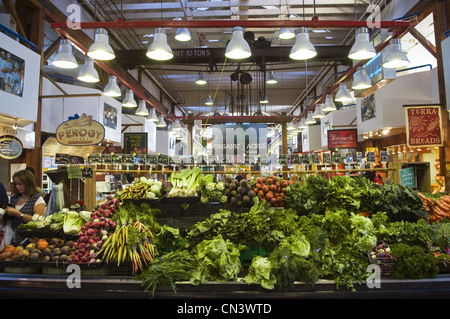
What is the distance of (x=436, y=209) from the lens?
3.79 m

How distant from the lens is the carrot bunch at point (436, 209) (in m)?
3.75

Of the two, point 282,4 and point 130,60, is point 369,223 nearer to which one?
point 282,4

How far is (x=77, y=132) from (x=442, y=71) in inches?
340

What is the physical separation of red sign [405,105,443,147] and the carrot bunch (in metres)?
3.16

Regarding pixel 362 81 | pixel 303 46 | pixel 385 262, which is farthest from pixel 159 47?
pixel 362 81

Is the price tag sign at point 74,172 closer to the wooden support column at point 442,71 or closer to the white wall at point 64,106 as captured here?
the white wall at point 64,106

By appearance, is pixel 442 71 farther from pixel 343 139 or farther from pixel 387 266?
pixel 387 266

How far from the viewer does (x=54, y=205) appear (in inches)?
174

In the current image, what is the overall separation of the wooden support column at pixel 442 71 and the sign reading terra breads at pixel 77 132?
25.9 feet

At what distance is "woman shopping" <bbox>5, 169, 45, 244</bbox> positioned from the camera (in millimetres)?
3688

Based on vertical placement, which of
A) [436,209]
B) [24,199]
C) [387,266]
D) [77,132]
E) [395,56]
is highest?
[395,56]

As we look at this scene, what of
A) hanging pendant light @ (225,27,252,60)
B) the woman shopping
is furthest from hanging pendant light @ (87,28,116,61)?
the woman shopping

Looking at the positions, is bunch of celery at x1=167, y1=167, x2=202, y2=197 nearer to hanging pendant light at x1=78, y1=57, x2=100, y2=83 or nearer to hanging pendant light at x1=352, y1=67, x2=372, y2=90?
hanging pendant light at x1=78, y1=57, x2=100, y2=83

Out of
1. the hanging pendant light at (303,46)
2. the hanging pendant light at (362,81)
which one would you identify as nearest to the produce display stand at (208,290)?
the hanging pendant light at (303,46)
